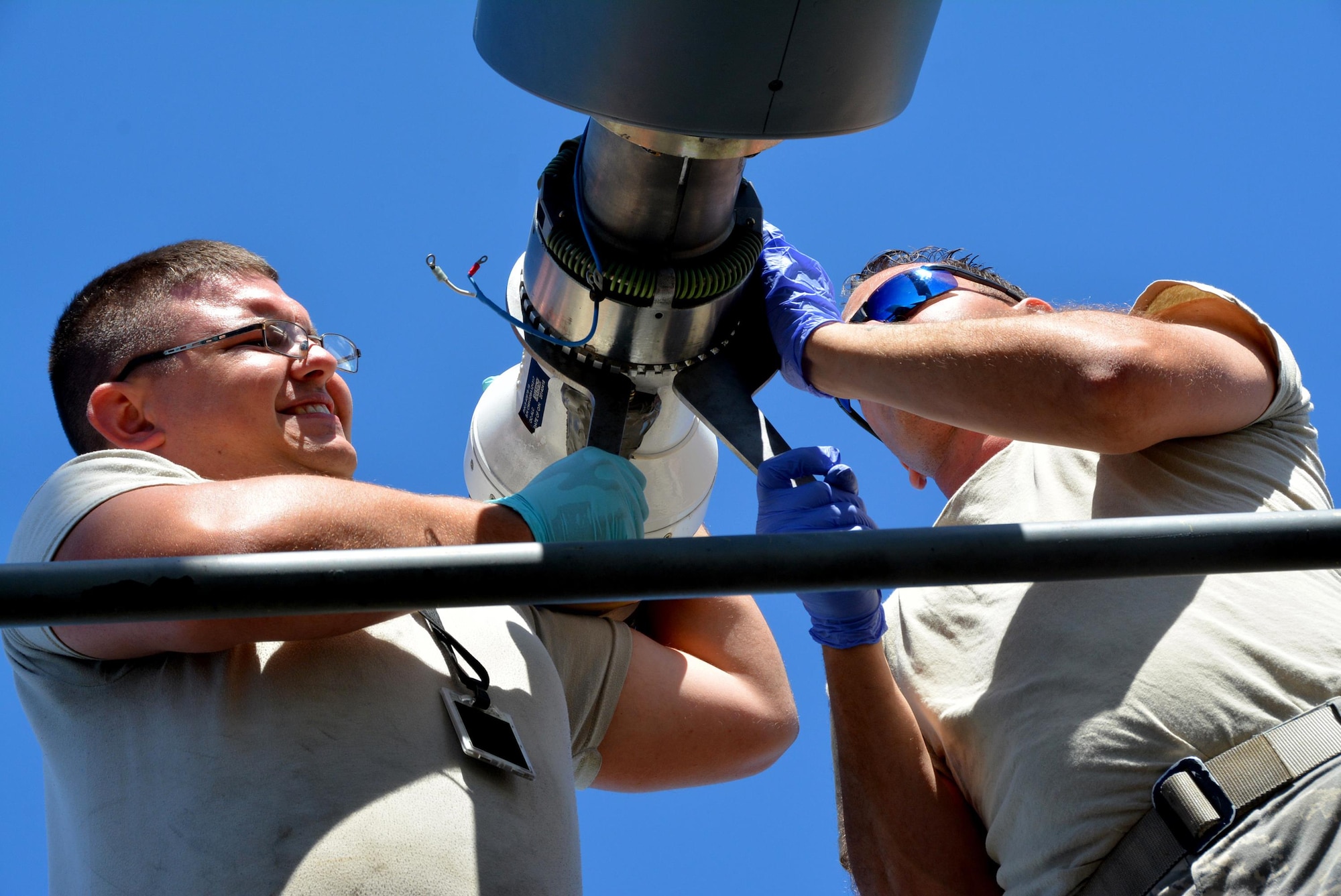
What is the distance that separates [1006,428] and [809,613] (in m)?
0.62

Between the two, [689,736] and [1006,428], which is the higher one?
[1006,428]

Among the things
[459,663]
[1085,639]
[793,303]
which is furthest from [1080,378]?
[459,663]

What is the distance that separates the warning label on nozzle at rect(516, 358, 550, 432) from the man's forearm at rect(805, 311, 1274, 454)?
0.89 meters

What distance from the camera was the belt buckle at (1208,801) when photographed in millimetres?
1927

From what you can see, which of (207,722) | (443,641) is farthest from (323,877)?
(443,641)

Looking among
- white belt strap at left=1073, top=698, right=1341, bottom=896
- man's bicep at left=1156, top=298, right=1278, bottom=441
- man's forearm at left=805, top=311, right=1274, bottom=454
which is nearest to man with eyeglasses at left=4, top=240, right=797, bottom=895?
man's forearm at left=805, top=311, right=1274, bottom=454

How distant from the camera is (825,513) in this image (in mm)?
2404

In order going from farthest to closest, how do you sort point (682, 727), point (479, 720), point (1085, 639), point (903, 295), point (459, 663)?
1. point (903, 295)
2. point (682, 727)
3. point (1085, 639)
4. point (459, 663)
5. point (479, 720)

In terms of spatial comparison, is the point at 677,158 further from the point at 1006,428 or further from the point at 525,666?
the point at 525,666

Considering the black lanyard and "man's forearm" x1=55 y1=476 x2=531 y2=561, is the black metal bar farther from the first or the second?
the black lanyard

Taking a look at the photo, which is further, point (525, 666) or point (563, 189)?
point (563, 189)

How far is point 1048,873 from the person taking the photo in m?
2.12

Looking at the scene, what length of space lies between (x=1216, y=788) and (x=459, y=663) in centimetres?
131

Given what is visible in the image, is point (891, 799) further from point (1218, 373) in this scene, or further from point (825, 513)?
point (1218, 373)
